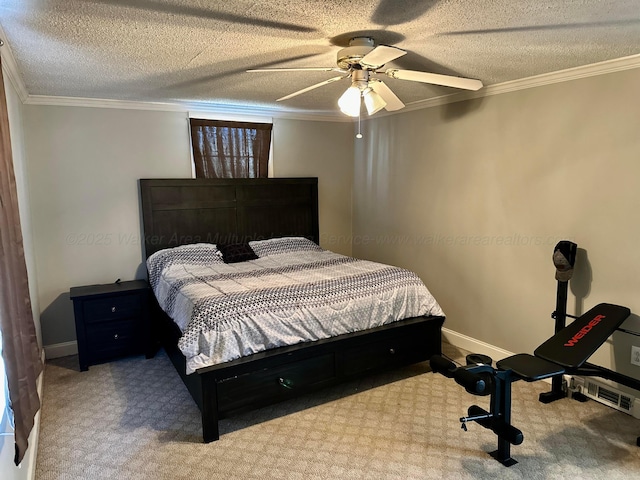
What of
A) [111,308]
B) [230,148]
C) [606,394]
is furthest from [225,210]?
[606,394]

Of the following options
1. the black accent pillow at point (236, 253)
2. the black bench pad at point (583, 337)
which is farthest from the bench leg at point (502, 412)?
the black accent pillow at point (236, 253)

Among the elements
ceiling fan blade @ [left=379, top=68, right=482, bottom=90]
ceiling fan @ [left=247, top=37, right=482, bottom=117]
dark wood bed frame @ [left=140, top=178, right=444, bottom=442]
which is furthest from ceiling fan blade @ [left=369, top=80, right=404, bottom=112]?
dark wood bed frame @ [left=140, top=178, right=444, bottom=442]

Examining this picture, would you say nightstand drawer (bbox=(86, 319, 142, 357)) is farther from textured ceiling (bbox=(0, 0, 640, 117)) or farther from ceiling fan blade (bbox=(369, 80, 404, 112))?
ceiling fan blade (bbox=(369, 80, 404, 112))

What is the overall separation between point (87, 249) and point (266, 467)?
2690mm

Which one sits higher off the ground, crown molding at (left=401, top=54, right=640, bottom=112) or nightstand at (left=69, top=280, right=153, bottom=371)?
crown molding at (left=401, top=54, right=640, bottom=112)

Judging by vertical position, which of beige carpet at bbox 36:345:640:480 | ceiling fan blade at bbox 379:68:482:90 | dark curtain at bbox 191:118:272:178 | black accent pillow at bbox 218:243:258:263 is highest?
ceiling fan blade at bbox 379:68:482:90

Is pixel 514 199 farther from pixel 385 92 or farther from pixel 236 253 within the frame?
pixel 236 253

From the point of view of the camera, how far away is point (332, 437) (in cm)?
266

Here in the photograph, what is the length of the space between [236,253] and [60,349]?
1.79 metres

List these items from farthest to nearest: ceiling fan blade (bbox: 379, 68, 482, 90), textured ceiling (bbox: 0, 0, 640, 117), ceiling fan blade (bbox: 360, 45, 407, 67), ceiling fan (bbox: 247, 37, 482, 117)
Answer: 1. ceiling fan blade (bbox: 379, 68, 482, 90)
2. ceiling fan (bbox: 247, 37, 482, 117)
3. ceiling fan blade (bbox: 360, 45, 407, 67)
4. textured ceiling (bbox: 0, 0, 640, 117)

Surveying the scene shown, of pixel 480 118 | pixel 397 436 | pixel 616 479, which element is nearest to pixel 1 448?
pixel 397 436

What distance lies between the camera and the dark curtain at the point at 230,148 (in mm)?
4363

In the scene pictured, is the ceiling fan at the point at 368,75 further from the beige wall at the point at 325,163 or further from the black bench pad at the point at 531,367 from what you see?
the beige wall at the point at 325,163

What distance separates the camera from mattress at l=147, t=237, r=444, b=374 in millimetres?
2686
